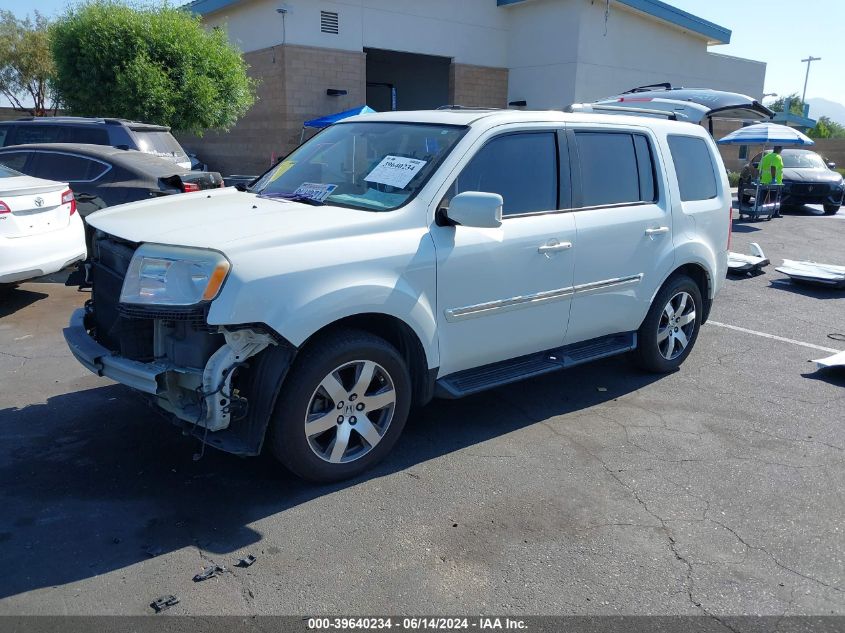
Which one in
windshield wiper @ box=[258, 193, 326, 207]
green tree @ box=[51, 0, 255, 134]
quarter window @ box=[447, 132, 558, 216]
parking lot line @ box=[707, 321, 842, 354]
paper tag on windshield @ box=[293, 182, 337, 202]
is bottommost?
parking lot line @ box=[707, 321, 842, 354]

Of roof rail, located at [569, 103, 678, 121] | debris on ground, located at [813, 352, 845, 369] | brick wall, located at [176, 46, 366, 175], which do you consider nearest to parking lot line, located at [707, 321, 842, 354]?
debris on ground, located at [813, 352, 845, 369]

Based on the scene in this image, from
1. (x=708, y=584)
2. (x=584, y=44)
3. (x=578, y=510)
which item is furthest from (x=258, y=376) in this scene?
(x=584, y=44)

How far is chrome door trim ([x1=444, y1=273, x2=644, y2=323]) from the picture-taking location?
13.9 ft

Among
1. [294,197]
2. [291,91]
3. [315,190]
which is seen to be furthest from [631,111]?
[291,91]

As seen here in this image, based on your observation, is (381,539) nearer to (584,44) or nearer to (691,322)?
(691,322)

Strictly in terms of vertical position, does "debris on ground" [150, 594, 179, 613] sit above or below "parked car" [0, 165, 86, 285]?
below

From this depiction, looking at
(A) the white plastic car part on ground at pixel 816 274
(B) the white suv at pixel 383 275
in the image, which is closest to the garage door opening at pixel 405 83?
(A) the white plastic car part on ground at pixel 816 274

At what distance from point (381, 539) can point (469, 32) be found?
22283mm

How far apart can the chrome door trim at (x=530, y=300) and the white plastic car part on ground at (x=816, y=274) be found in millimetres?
5325

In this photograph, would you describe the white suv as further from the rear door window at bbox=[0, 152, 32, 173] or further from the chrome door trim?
the rear door window at bbox=[0, 152, 32, 173]

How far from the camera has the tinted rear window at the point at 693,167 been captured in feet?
18.8

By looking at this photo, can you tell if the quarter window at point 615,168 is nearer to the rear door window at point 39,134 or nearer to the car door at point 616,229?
the car door at point 616,229

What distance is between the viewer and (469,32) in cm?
2314

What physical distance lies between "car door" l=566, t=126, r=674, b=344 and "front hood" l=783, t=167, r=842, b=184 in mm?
16002
